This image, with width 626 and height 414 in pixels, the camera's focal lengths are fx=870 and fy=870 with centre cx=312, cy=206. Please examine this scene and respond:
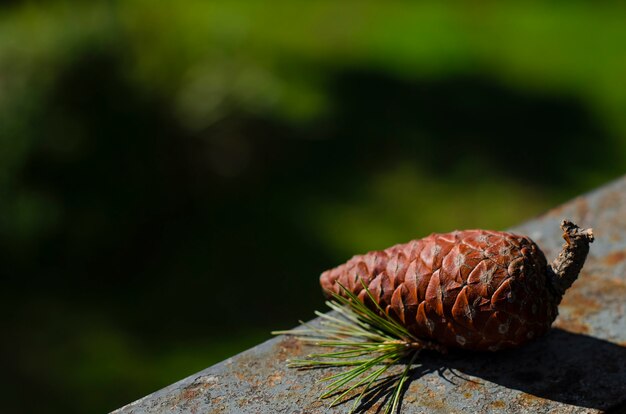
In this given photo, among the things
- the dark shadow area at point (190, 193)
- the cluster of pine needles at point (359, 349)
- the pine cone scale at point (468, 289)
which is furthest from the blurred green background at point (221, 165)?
the pine cone scale at point (468, 289)

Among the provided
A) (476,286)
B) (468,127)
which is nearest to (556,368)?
(476,286)

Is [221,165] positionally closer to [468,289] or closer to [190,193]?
[190,193]

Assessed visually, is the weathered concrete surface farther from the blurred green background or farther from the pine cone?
the blurred green background

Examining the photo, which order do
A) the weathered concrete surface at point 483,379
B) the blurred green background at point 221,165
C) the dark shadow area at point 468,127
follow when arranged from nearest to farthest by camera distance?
the weathered concrete surface at point 483,379 < the blurred green background at point 221,165 < the dark shadow area at point 468,127

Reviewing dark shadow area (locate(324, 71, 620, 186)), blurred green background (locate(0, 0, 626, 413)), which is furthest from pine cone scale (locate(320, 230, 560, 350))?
dark shadow area (locate(324, 71, 620, 186))

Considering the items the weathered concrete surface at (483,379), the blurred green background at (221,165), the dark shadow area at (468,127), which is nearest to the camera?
the weathered concrete surface at (483,379)

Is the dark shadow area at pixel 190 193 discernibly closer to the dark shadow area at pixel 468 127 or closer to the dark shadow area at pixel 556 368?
the dark shadow area at pixel 468 127

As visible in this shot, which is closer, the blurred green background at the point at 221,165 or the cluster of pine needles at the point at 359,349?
the cluster of pine needles at the point at 359,349
